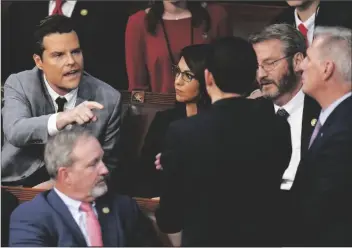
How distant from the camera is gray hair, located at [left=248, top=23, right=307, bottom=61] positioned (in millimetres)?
3291

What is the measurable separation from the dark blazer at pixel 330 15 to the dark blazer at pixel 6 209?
1.28 metres

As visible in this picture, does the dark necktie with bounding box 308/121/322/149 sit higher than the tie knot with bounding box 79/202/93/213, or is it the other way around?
the dark necktie with bounding box 308/121/322/149

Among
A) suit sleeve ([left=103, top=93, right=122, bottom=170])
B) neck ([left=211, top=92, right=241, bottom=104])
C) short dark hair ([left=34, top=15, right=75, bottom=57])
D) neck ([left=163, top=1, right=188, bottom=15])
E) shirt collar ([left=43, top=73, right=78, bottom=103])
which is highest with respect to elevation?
neck ([left=163, top=1, right=188, bottom=15])

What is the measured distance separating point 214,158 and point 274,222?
0.32 metres

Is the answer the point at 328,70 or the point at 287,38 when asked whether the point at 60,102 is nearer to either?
the point at 287,38

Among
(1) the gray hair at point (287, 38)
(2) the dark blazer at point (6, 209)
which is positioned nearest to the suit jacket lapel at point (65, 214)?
(2) the dark blazer at point (6, 209)

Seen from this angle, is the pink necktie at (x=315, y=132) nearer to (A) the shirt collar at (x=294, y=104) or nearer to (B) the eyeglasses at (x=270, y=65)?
(A) the shirt collar at (x=294, y=104)

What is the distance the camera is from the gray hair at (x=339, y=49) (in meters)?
2.95

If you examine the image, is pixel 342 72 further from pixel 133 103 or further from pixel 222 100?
pixel 133 103

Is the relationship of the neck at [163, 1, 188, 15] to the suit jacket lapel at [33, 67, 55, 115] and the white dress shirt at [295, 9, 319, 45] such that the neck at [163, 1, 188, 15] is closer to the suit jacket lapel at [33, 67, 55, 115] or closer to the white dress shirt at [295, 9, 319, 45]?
the white dress shirt at [295, 9, 319, 45]

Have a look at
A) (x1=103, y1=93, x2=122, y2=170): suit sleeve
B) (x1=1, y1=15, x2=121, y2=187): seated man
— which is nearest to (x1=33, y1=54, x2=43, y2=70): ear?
(x1=1, y1=15, x2=121, y2=187): seated man

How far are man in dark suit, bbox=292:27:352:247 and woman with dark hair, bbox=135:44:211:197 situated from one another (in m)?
0.40

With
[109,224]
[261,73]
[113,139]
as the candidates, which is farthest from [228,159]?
[113,139]

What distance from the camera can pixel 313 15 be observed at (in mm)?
3385
